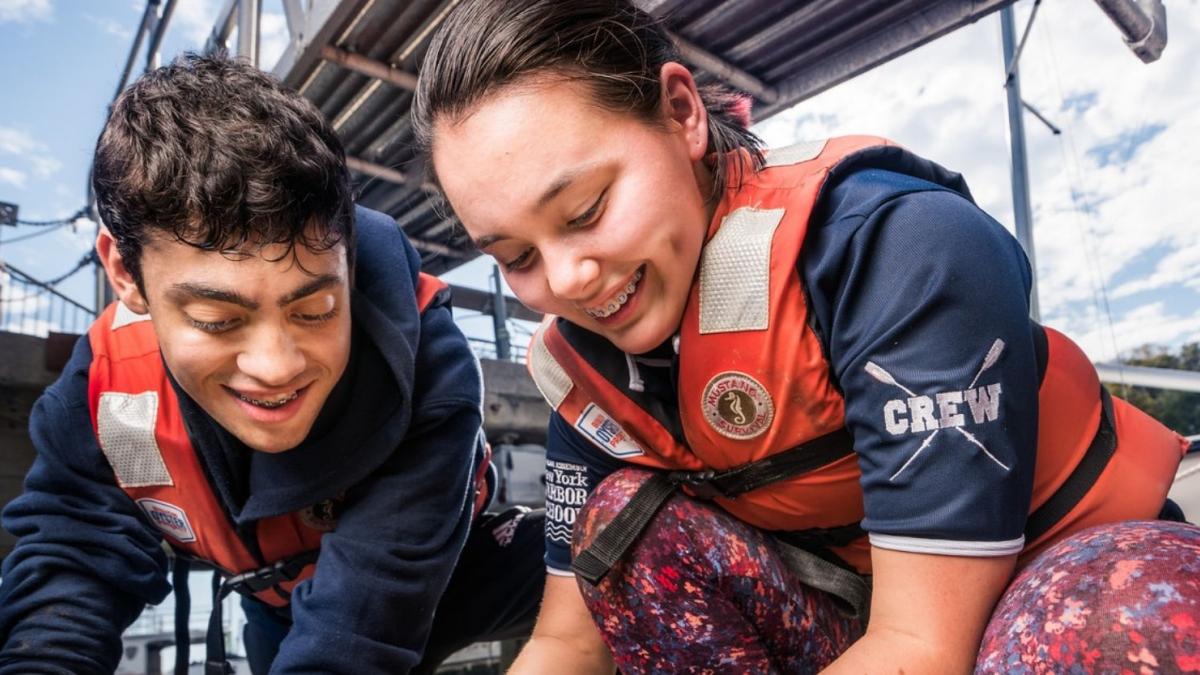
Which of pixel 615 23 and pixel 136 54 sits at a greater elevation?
pixel 136 54

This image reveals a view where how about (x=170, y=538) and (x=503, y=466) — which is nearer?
(x=170, y=538)

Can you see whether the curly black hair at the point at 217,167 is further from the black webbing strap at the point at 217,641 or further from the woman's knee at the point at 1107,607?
the woman's knee at the point at 1107,607

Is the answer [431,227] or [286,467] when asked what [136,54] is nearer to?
[431,227]

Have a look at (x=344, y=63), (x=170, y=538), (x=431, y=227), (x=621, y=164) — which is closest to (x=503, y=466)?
(x=431, y=227)

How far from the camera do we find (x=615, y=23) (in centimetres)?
117

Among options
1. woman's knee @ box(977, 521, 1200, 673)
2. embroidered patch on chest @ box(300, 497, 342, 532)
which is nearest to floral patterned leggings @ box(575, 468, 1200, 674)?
woman's knee @ box(977, 521, 1200, 673)

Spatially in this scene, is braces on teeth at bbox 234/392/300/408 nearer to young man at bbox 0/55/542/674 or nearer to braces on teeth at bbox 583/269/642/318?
young man at bbox 0/55/542/674

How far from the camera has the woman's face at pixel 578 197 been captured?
1.04 meters

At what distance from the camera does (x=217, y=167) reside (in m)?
1.29

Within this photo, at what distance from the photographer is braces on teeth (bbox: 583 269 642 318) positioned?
1.12 m

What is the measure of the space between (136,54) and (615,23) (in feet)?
22.5

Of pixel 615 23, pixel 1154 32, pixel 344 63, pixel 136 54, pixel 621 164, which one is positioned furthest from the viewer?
pixel 136 54

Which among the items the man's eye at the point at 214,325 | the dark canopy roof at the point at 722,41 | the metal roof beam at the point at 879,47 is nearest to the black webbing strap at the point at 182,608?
the man's eye at the point at 214,325

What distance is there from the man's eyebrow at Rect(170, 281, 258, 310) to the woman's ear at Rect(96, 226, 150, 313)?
0.17m
